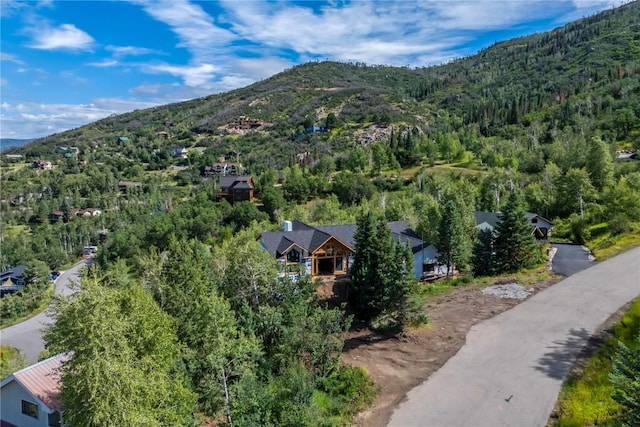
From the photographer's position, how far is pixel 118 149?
161875mm

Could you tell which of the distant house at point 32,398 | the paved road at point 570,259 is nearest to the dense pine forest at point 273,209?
the paved road at point 570,259

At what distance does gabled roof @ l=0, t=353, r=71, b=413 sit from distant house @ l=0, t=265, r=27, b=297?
196ft

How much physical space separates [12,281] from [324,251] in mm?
60191

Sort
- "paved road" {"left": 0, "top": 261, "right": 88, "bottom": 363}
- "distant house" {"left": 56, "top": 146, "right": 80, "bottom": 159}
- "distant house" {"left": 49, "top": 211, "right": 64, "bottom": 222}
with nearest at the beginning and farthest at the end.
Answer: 1. "paved road" {"left": 0, "top": 261, "right": 88, "bottom": 363}
2. "distant house" {"left": 49, "top": 211, "right": 64, "bottom": 222}
3. "distant house" {"left": 56, "top": 146, "right": 80, "bottom": 159}

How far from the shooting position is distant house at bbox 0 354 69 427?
17188mm

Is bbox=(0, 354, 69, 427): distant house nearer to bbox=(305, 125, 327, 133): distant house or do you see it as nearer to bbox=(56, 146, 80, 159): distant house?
bbox=(305, 125, 327, 133): distant house

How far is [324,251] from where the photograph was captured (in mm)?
38125

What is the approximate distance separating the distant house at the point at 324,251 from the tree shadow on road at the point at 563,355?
1547 centimetres

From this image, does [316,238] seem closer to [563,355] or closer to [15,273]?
[563,355]

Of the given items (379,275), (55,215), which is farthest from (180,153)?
(379,275)

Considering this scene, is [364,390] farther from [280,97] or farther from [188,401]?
[280,97]

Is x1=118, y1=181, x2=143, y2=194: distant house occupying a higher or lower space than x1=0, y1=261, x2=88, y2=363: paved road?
higher

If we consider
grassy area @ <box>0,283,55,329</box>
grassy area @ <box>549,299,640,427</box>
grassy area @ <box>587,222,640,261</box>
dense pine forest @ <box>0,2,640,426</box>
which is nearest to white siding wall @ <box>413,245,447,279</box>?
dense pine forest @ <box>0,2,640,426</box>

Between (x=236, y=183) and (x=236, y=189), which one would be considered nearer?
(x=236, y=189)
